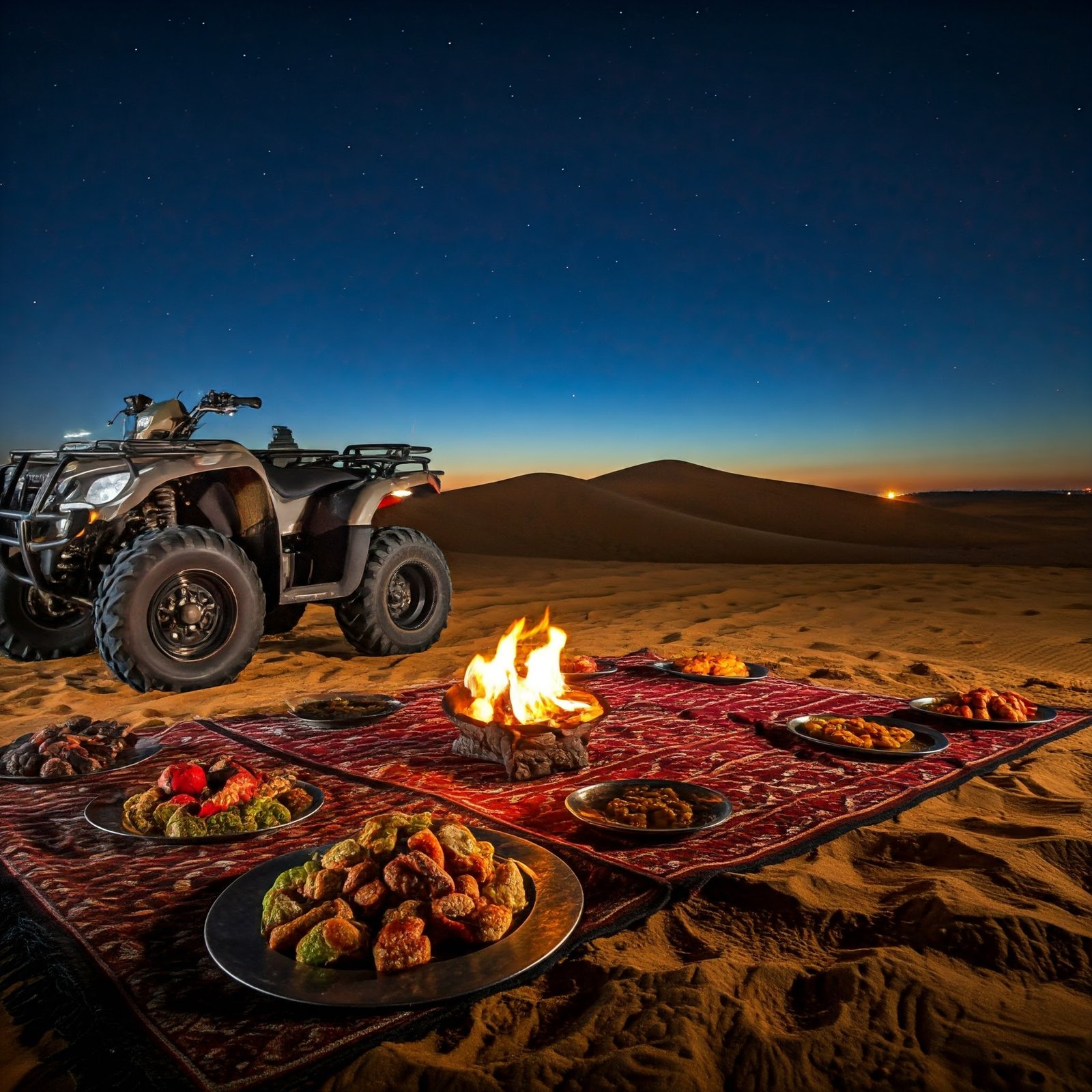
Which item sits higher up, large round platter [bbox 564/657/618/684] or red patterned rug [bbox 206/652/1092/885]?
large round platter [bbox 564/657/618/684]

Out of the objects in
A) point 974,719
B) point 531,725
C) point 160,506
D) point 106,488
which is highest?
point 106,488

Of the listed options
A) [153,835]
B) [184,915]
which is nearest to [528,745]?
[153,835]

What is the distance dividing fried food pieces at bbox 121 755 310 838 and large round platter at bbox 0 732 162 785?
0.61 m

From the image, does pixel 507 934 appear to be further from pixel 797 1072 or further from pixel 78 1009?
pixel 78 1009

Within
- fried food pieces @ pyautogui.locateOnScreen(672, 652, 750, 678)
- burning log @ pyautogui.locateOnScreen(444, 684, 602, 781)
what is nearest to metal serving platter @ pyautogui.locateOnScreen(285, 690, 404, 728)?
burning log @ pyautogui.locateOnScreen(444, 684, 602, 781)

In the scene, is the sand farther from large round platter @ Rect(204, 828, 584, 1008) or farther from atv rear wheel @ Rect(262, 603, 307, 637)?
atv rear wheel @ Rect(262, 603, 307, 637)

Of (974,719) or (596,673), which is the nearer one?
(974,719)

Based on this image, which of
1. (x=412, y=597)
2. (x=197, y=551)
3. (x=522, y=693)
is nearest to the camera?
(x=522, y=693)

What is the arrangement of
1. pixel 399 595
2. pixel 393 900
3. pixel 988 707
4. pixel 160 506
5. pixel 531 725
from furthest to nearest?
pixel 399 595
pixel 160 506
pixel 988 707
pixel 531 725
pixel 393 900

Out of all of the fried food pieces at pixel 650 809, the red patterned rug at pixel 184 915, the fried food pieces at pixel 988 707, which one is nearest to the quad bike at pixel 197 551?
the red patterned rug at pixel 184 915

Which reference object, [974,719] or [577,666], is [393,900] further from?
[577,666]

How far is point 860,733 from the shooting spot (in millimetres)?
4590

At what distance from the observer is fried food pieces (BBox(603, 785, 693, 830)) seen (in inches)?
133

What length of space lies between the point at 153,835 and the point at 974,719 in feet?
13.8
